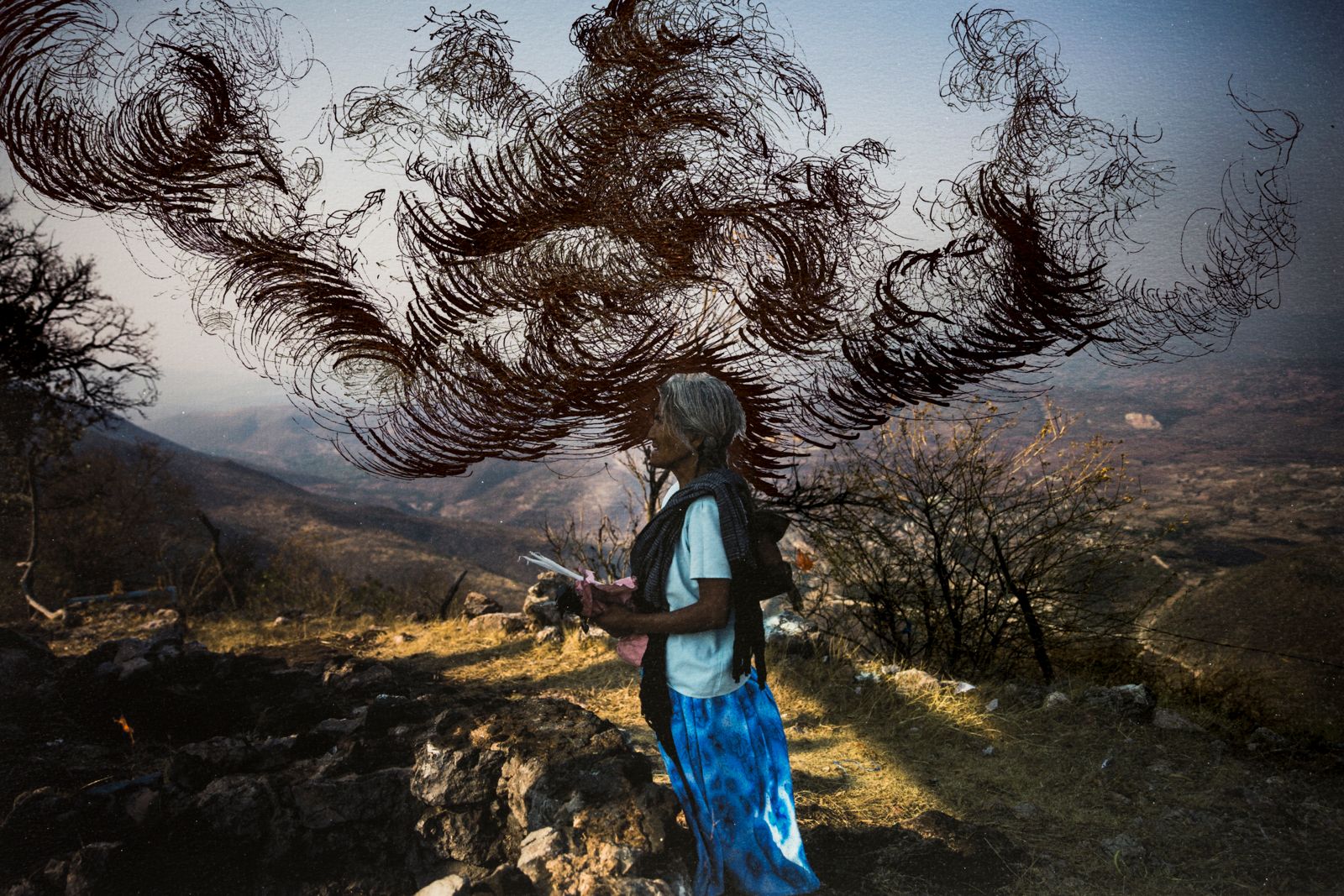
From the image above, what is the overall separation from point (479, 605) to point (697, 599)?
5251 mm

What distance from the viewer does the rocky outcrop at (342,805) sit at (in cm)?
258

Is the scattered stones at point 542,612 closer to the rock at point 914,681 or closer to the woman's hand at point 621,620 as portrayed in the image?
the rock at point 914,681

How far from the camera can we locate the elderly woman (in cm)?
206

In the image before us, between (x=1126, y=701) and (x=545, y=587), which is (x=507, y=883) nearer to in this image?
(x=1126, y=701)

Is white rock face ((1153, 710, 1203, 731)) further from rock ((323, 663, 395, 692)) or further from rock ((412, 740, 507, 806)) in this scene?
rock ((323, 663, 395, 692))

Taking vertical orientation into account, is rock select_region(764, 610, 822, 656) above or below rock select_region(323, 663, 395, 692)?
above

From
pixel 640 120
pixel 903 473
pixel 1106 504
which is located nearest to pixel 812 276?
Answer: pixel 640 120

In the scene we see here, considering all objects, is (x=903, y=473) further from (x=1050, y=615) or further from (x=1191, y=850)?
(x=1191, y=850)

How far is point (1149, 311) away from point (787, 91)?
85.3 inches

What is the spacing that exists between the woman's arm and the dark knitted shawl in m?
0.07

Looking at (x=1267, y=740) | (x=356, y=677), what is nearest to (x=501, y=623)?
(x=356, y=677)

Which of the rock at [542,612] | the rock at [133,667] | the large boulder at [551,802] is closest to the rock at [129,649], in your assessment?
the rock at [133,667]

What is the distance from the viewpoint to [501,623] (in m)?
6.21

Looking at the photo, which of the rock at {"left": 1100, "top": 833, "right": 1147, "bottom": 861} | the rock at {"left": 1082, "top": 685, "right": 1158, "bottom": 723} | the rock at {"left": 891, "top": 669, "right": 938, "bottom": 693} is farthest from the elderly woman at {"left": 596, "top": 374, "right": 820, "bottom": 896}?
the rock at {"left": 1082, "top": 685, "right": 1158, "bottom": 723}
